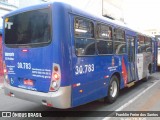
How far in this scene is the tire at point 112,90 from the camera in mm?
7346

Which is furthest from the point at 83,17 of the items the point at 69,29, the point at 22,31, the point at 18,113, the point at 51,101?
the point at 18,113

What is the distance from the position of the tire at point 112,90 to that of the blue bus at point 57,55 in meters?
0.04

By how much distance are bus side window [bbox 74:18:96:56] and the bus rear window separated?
70 centimetres

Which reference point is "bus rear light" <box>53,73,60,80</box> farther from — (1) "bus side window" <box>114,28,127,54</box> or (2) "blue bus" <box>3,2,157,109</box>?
(1) "bus side window" <box>114,28,127,54</box>

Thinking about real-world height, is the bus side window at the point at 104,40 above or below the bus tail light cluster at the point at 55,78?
above

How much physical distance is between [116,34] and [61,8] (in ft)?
10.5

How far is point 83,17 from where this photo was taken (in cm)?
590

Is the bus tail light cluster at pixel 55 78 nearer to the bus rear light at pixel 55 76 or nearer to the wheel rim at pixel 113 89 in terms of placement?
the bus rear light at pixel 55 76

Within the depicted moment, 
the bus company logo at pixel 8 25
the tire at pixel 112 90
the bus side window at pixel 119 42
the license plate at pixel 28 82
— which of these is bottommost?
the tire at pixel 112 90

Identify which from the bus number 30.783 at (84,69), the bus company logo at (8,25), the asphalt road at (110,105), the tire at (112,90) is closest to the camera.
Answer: the bus number 30.783 at (84,69)

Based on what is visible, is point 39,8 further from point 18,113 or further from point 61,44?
point 18,113

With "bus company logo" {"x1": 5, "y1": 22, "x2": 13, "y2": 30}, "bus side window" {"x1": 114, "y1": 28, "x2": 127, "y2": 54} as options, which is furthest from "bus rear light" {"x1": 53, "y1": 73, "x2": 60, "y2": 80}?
"bus side window" {"x1": 114, "y1": 28, "x2": 127, "y2": 54}

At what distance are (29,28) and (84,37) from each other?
1.36m

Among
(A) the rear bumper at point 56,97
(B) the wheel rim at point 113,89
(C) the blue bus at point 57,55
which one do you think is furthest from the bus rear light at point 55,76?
(B) the wheel rim at point 113,89
